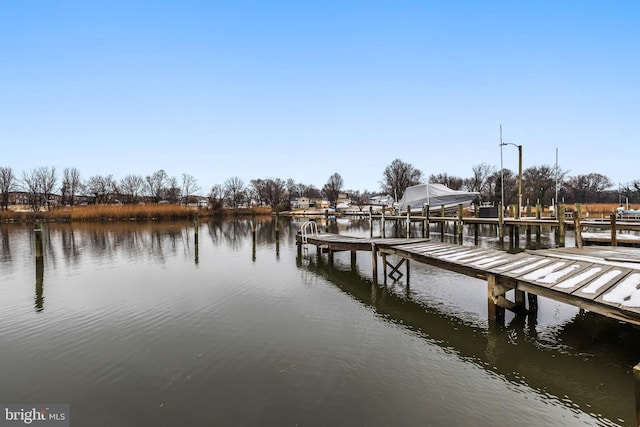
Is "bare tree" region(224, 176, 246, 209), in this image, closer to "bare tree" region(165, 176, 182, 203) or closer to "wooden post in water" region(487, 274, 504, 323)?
"bare tree" region(165, 176, 182, 203)

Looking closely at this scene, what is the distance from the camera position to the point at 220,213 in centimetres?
7162

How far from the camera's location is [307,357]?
20.7ft

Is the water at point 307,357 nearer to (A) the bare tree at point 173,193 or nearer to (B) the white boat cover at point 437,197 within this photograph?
(B) the white boat cover at point 437,197

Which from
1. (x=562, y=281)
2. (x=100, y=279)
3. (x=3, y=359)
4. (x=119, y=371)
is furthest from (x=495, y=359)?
(x=100, y=279)

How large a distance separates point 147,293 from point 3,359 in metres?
4.71

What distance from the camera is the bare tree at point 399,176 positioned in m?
81.9

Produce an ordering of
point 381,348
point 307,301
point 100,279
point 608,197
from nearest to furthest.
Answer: point 381,348 → point 307,301 → point 100,279 → point 608,197

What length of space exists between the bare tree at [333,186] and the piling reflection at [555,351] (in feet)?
374

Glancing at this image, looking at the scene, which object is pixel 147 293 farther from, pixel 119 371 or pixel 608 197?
pixel 608 197

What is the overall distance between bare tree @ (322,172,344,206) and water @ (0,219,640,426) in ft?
367

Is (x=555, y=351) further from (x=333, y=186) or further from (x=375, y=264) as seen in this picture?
(x=333, y=186)

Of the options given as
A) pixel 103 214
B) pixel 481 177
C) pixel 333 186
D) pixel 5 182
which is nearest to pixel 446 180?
pixel 481 177

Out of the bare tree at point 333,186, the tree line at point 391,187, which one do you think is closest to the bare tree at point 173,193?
the tree line at point 391,187

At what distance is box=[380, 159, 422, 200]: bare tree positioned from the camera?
3226 inches
